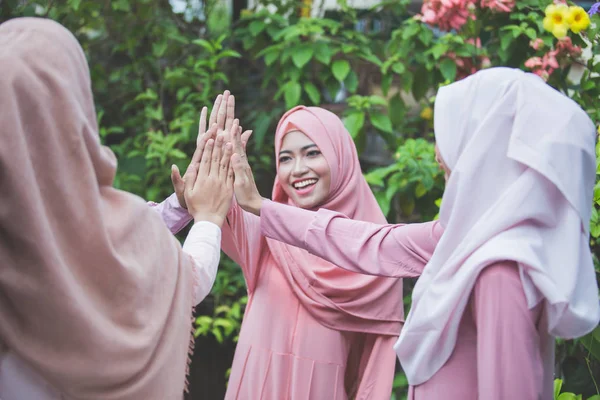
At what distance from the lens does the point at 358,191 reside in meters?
2.62

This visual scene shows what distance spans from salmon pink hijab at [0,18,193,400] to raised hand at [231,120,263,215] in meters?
0.74

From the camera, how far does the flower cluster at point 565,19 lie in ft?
8.88

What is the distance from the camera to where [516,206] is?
5.08ft

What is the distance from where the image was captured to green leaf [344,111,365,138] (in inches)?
144

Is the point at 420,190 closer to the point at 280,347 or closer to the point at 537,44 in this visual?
the point at 537,44

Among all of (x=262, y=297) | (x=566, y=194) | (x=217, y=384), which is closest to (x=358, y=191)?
(x=262, y=297)

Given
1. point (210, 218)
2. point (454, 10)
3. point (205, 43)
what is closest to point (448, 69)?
point (454, 10)

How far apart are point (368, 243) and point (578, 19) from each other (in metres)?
1.34

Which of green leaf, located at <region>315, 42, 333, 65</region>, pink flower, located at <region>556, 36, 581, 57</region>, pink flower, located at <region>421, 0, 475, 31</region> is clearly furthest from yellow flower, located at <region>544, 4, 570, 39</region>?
green leaf, located at <region>315, 42, 333, 65</region>

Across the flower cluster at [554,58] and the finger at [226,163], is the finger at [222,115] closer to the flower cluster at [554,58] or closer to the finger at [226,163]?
the finger at [226,163]

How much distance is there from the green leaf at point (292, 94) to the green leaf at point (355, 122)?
31 centimetres

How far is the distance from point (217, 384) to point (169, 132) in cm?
161

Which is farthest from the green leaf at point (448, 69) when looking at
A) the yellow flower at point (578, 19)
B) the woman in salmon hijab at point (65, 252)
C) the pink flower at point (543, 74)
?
the woman in salmon hijab at point (65, 252)

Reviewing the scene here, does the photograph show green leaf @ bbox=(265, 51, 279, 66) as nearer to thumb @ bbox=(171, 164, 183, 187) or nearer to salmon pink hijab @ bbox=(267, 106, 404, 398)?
salmon pink hijab @ bbox=(267, 106, 404, 398)
